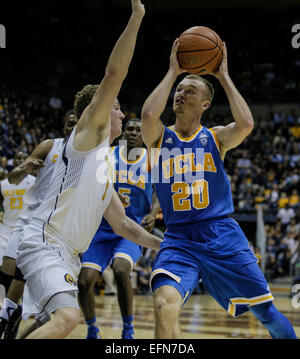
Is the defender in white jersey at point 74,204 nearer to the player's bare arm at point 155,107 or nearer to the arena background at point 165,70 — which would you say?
the player's bare arm at point 155,107

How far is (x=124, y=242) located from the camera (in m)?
6.12

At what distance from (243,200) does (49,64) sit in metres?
10.2

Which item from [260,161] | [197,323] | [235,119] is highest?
[235,119]

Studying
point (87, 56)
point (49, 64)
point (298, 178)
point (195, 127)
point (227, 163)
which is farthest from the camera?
point (87, 56)

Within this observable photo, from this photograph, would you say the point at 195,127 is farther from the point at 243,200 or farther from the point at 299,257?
the point at 243,200

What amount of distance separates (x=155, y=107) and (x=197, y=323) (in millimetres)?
4668

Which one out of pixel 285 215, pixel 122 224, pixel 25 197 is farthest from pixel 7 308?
pixel 285 215

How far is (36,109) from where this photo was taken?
18844 millimetres

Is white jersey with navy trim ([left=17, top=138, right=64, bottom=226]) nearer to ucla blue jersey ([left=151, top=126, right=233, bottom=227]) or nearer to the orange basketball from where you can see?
ucla blue jersey ([left=151, top=126, right=233, bottom=227])

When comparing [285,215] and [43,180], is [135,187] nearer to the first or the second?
[43,180]

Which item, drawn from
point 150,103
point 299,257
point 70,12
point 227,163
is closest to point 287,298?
point 299,257

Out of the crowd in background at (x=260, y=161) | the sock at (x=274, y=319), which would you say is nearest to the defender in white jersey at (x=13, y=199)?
the sock at (x=274, y=319)

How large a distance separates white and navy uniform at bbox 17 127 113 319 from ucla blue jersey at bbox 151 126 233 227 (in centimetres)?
76

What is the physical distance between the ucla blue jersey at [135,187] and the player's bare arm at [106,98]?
3043mm
